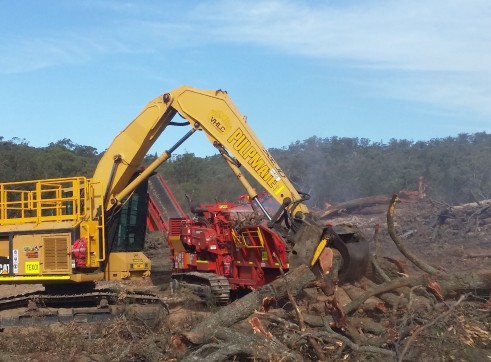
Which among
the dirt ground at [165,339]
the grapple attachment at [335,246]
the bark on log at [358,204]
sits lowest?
the dirt ground at [165,339]

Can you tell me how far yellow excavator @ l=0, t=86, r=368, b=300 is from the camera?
38.0 feet

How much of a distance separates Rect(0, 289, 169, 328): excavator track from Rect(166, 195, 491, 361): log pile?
2.24 meters

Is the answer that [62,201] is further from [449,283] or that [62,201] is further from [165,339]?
[449,283]

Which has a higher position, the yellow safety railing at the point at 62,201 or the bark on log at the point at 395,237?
the yellow safety railing at the point at 62,201

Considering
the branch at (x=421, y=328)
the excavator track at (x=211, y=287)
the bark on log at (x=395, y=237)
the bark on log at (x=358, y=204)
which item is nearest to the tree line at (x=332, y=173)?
the bark on log at (x=358, y=204)

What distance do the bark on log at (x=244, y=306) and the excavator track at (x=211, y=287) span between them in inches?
133

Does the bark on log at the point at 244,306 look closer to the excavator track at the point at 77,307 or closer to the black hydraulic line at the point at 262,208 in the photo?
the excavator track at the point at 77,307

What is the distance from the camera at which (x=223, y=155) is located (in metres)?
12.4

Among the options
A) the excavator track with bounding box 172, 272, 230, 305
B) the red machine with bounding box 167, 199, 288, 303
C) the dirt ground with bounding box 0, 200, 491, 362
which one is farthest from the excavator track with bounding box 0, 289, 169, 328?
the red machine with bounding box 167, 199, 288, 303

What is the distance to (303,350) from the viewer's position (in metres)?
7.80

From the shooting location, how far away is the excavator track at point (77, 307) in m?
11.0

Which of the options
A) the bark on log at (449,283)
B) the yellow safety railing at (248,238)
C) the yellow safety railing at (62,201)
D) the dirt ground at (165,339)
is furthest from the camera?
the yellow safety railing at (248,238)

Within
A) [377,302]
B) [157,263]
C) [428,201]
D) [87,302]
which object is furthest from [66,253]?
[428,201]

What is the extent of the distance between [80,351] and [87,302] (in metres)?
2.90
